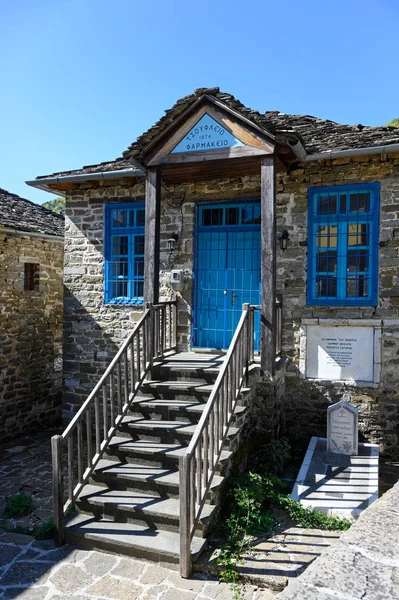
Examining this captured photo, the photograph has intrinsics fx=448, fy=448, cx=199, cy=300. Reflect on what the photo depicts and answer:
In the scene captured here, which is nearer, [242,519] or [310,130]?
[242,519]

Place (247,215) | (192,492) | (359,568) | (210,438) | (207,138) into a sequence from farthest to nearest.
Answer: (247,215), (207,138), (210,438), (192,492), (359,568)

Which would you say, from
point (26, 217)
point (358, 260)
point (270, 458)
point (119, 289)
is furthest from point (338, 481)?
point (26, 217)

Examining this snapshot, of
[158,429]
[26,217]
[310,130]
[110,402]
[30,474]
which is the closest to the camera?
[158,429]

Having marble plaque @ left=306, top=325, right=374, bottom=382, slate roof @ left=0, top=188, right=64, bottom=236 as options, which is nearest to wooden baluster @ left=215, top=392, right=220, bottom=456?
marble plaque @ left=306, top=325, right=374, bottom=382

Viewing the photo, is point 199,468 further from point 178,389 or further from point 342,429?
point 342,429

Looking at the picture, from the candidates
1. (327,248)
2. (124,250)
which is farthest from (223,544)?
(124,250)

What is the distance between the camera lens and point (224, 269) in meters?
8.03

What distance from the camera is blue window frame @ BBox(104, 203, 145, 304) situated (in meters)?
8.64

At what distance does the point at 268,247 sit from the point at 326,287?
1716 millimetres

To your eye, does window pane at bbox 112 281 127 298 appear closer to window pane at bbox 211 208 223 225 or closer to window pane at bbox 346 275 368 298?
window pane at bbox 211 208 223 225

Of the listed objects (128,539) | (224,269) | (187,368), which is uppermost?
(224,269)

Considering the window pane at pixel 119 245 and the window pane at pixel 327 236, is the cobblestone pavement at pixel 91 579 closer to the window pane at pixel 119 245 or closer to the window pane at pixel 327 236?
the window pane at pixel 327 236

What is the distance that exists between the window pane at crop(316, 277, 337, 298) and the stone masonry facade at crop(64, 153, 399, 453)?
239 mm

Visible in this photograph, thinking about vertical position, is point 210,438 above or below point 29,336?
below
